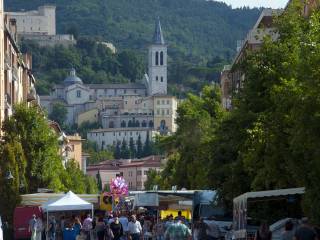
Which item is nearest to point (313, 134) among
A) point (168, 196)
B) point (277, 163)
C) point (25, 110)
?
point (277, 163)

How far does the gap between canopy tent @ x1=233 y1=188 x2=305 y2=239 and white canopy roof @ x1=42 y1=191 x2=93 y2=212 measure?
12.1 m

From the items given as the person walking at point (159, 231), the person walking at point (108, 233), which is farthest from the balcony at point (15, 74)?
the person walking at point (108, 233)

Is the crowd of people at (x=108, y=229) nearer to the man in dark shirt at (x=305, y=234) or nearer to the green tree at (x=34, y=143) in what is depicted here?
the man in dark shirt at (x=305, y=234)

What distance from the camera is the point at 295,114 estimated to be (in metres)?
34.5

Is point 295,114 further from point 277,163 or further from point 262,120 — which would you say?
point 262,120

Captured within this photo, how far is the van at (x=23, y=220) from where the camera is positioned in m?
58.3

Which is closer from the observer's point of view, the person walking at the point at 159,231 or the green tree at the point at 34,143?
the person walking at the point at 159,231

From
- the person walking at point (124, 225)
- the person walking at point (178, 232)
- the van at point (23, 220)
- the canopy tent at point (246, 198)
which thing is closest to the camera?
the canopy tent at point (246, 198)

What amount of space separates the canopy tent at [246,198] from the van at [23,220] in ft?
56.5

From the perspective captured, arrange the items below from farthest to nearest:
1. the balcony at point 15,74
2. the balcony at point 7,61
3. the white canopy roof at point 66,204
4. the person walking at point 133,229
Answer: the balcony at point 15,74
the balcony at point 7,61
the white canopy roof at point 66,204
the person walking at point 133,229

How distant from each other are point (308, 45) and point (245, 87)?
15.3m

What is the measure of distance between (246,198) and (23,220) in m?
21.0

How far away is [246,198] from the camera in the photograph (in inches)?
1567

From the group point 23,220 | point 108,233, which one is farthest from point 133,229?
point 23,220
